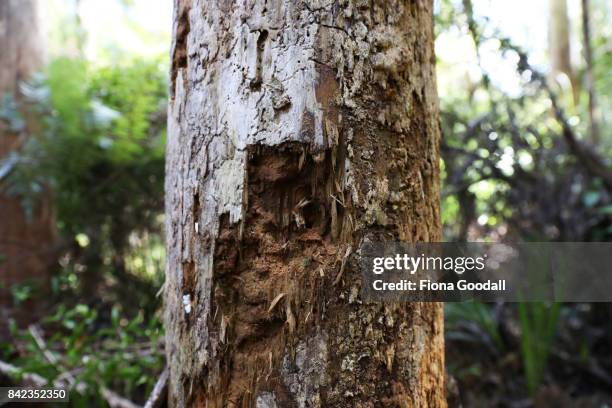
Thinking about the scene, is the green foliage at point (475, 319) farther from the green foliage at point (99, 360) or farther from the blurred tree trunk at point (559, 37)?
the blurred tree trunk at point (559, 37)

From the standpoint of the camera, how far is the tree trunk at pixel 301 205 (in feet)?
3.10

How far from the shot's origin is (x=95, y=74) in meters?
2.81

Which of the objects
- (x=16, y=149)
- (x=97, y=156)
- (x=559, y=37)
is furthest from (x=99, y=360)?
(x=559, y=37)

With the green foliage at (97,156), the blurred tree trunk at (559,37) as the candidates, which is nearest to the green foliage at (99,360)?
the green foliage at (97,156)

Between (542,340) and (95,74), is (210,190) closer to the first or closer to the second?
(95,74)

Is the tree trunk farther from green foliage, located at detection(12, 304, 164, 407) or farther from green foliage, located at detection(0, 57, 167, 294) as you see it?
green foliage, located at detection(0, 57, 167, 294)

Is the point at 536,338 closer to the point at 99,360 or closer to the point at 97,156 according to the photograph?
the point at 99,360

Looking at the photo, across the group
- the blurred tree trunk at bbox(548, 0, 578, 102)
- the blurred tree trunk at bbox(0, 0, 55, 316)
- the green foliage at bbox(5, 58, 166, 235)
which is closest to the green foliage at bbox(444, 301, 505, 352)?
the green foliage at bbox(5, 58, 166, 235)

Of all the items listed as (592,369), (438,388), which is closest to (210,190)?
(438,388)

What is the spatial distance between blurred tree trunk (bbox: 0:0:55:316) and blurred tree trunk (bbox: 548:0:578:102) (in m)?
6.52

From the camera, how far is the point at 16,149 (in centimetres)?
291

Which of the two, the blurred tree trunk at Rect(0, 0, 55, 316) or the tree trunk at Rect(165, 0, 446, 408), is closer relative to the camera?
the tree trunk at Rect(165, 0, 446, 408)

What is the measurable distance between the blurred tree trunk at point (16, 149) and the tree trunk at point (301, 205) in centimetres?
220

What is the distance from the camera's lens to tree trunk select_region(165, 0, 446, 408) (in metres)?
0.94
